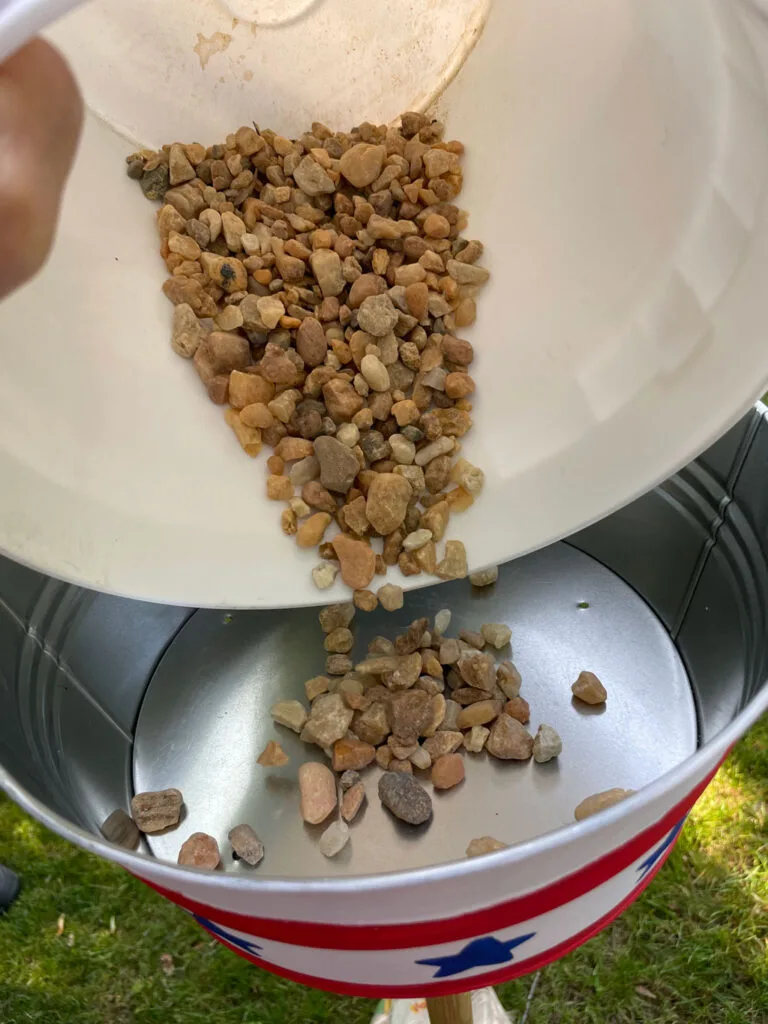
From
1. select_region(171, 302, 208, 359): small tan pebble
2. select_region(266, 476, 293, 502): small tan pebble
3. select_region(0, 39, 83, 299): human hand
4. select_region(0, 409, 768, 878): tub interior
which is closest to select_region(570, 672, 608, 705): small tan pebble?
select_region(0, 409, 768, 878): tub interior

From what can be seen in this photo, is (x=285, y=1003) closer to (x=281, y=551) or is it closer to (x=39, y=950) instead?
(x=39, y=950)

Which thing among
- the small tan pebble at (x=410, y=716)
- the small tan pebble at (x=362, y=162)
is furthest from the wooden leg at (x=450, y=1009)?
the small tan pebble at (x=362, y=162)

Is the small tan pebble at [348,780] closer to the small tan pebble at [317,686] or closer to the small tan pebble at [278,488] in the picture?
the small tan pebble at [317,686]

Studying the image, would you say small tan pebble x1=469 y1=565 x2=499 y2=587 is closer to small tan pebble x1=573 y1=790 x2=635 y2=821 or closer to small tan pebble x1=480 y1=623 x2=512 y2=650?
small tan pebble x1=480 y1=623 x2=512 y2=650

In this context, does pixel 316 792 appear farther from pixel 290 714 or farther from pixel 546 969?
pixel 546 969

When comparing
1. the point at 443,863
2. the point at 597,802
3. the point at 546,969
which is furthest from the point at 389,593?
the point at 546,969
